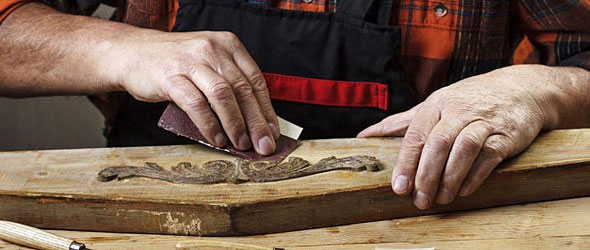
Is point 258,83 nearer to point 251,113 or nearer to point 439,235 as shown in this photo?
point 251,113

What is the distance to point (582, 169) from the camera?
1343mm

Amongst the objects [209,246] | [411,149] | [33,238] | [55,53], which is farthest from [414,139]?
[55,53]

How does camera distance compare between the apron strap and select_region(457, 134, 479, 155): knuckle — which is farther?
the apron strap

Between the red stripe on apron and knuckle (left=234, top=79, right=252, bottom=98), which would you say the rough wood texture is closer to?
knuckle (left=234, top=79, right=252, bottom=98)

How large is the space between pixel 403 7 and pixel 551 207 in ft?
1.79

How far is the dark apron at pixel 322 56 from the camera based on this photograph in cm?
168

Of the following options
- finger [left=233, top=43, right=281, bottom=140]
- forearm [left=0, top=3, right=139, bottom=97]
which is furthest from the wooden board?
forearm [left=0, top=3, right=139, bottom=97]

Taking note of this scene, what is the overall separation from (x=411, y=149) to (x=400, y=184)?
7 cm

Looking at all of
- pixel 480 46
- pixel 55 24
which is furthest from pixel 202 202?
pixel 480 46

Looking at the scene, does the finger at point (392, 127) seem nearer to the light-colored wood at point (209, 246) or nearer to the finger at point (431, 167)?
the finger at point (431, 167)

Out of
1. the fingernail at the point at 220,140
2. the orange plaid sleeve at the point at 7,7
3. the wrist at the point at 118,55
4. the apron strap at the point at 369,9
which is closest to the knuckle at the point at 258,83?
the fingernail at the point at 220,140

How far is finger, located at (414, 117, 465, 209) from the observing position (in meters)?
1.26

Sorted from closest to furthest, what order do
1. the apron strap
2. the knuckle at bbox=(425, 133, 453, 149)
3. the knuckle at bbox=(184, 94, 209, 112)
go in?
the knuckle at bbox=(425, 133, 453, 149) → the knuckle at bbox=(184, 94, 209, 112) → the apron strap

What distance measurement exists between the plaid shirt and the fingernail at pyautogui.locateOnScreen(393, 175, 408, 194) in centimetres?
52
